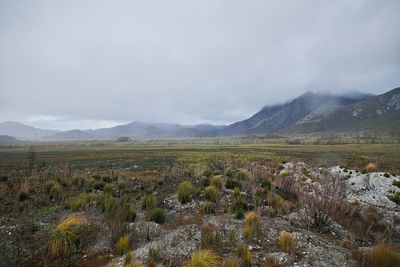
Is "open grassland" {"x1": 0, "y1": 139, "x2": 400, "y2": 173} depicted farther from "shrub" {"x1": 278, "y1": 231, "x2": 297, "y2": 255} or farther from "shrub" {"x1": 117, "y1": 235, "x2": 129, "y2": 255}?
"shrub" {"x1": 278, "y1": 231, "x2": 297, "y2": 255}

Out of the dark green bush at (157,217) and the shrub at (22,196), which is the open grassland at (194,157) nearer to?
the shrub at (22,196)

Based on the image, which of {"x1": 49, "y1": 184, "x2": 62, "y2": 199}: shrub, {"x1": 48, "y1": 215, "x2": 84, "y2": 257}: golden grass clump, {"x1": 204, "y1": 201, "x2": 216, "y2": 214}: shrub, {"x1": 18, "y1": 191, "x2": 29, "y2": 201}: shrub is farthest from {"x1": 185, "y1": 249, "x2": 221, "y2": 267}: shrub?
{"x1": 18, "y1": 191, "x2": 29, "y2": 201}: shrub

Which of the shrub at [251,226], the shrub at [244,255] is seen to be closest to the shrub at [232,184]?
the shrub at [251,226]

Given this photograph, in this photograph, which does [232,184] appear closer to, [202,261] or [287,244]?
[287,244]

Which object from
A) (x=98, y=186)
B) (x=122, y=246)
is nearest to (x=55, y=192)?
(x=98, y=186)

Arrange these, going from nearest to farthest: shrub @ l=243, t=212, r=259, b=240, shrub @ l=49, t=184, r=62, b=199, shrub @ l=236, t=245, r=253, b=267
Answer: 1. shrub @ l=236, t=245, r=253, b=267
2. shrub @ l=243, t=212, r=259, b=240
3. shrub @ l=49, t=184, r=62, b=199

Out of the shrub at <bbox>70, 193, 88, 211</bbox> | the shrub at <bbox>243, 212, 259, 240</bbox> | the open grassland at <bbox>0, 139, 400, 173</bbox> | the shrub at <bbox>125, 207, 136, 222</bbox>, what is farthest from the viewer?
the open grassland at <bbox>0, 139, 400, 173</bbox>

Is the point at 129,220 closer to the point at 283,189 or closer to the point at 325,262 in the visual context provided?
the point at 325,262

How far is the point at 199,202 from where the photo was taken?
30.5 feet

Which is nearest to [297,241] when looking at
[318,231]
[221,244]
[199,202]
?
[318,231]

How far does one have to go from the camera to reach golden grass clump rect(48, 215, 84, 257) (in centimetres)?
456

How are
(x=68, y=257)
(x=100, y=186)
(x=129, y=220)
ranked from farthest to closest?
(x=100, y=186)
(x=129, y=220)
(x=68, y=257)

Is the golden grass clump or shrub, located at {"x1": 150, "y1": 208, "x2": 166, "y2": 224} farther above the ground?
the golden grass clump

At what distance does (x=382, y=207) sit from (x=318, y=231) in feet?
22.0
